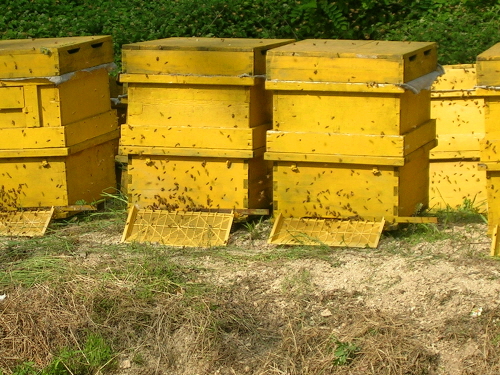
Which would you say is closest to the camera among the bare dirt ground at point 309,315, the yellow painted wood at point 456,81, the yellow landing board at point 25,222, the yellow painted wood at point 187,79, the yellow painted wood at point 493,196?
the bare dirt ground at point 309,315

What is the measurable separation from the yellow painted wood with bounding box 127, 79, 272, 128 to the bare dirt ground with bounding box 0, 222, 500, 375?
1035 mm

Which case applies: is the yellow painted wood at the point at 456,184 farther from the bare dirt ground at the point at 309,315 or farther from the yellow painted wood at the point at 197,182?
the yellow painted wood at the point at 197,182

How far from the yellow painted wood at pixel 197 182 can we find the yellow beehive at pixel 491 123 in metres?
1.66

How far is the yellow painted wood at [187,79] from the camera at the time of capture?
6023 millimetres

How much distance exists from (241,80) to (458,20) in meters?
4.05

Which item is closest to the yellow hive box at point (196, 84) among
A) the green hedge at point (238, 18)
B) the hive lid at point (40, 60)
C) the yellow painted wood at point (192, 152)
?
A: the yellow painted wood at point (192, 152)

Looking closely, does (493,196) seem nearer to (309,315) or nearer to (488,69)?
(488,69)

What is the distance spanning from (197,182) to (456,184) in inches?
89.7

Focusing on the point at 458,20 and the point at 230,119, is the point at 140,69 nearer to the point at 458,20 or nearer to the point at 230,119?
the point at 230,119

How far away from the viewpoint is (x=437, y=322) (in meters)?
4.87

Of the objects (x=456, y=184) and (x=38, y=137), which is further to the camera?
(x=456, y=184)

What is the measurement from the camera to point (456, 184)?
7180 millimetres

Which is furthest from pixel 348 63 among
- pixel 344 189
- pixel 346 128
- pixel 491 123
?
pixel 491 123

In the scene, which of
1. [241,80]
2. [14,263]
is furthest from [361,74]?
[14,263]
